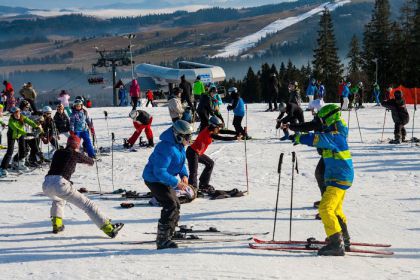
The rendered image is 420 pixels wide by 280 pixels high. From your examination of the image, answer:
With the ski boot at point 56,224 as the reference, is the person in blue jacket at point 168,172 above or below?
above

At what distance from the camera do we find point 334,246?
22.5 feet

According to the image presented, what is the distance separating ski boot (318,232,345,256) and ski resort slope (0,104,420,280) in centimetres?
9

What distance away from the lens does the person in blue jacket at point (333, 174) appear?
6.82 m

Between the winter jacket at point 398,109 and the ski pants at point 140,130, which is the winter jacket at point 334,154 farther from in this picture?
Result: the winter jacket at point 398,109

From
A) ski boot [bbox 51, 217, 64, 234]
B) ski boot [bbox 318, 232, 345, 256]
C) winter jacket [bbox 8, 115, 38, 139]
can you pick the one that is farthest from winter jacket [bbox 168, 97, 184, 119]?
ski boot [bbox 318, 232, 345, 256]

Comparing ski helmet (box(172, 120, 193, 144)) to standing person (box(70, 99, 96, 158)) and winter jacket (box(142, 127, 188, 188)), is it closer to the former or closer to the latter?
winter jacket (box(142, 127, 188, 188))

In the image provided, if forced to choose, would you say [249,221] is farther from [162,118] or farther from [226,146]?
[162,118]

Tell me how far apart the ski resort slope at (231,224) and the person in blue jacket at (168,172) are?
33 cm

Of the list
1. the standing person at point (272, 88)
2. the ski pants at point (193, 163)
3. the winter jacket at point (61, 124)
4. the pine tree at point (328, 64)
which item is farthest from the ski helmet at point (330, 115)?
the pine tree at point (328, 64)

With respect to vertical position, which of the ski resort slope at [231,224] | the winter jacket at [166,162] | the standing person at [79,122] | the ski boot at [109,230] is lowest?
the ski resort slope at [231,224]

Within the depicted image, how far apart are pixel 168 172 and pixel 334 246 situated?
7.55 ft

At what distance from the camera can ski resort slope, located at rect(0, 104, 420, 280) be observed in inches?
248

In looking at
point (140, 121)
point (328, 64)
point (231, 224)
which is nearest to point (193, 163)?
point (231, 224)

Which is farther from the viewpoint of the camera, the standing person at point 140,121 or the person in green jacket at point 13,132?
the standing person at point 140,121
